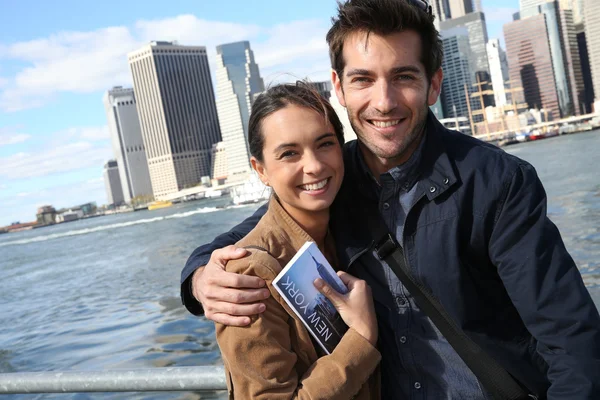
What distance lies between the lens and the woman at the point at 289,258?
65.7 inches

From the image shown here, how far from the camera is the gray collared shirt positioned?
183 centimetres

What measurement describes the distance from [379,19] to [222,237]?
933 mm

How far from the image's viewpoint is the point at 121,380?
7.04 ft

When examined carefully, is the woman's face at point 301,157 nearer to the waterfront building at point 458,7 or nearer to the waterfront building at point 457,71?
the waterfront building at point 457,71

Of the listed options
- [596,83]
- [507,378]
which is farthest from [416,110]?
[596,83]

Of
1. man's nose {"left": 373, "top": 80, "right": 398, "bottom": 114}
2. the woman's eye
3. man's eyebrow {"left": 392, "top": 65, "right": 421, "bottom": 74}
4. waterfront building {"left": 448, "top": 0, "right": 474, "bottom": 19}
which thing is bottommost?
the woman's eye

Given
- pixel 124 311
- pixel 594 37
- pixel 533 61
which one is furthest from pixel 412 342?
pixel 533 61

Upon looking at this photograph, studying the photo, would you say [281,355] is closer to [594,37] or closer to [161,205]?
[161,205]

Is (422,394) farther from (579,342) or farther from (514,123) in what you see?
(514,123)

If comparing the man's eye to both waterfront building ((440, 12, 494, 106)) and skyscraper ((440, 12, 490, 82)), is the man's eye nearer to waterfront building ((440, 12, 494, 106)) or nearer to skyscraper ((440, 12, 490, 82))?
waterfront building ((440, 12, 494, 106))

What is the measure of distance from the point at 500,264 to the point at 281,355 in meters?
0.62

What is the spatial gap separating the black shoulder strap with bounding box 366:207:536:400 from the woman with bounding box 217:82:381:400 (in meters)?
0.12

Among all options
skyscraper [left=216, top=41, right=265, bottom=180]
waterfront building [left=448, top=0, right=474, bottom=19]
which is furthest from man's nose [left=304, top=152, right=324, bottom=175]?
waterfront building [left=448, top=0, right=474, bottom=19]

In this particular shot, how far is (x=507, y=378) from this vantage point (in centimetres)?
173
